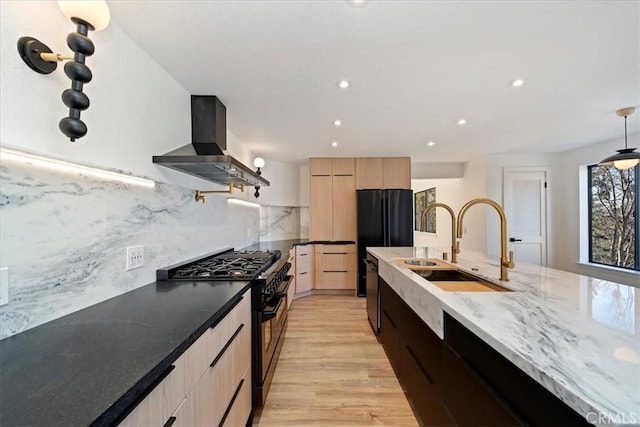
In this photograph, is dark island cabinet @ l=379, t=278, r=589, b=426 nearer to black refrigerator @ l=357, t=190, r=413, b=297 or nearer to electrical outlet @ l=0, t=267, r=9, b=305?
electrical outlet @ l=0, t=267, r=9, b=305

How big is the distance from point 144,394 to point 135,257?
1020mm

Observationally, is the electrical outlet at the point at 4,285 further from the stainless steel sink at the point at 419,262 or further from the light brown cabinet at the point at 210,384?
the stainless steel sink at the point at 419,262

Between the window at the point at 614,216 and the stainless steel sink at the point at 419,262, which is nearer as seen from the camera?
the stainless steel sink at the point at 419,262

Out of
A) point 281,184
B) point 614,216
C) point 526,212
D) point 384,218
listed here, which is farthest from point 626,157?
point 281,184

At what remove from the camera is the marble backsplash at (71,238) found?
899mm

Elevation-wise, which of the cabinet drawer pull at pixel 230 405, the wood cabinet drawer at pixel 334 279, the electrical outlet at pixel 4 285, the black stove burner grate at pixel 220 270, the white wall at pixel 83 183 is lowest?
the wood cabinet drawer at pixel 334 279

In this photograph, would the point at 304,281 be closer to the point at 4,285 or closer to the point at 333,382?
the point at 333,382

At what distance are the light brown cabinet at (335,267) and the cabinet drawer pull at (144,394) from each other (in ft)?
12.6

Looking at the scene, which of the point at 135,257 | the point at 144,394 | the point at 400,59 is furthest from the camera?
the point at 400,59

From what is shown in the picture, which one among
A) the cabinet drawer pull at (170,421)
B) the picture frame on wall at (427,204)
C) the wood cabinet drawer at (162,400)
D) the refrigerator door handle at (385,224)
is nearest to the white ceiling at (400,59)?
the refrigerator door handle at (385,224)

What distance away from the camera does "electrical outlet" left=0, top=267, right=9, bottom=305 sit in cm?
85

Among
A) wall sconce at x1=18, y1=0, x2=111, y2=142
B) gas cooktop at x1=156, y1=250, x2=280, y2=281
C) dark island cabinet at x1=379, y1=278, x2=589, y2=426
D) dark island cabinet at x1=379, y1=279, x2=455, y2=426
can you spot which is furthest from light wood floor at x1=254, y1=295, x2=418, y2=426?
wall sconce at x1=18, y1=0, x2=111, y2=142

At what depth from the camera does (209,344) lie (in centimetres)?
109

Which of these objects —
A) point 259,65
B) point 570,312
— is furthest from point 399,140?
point 570,312
